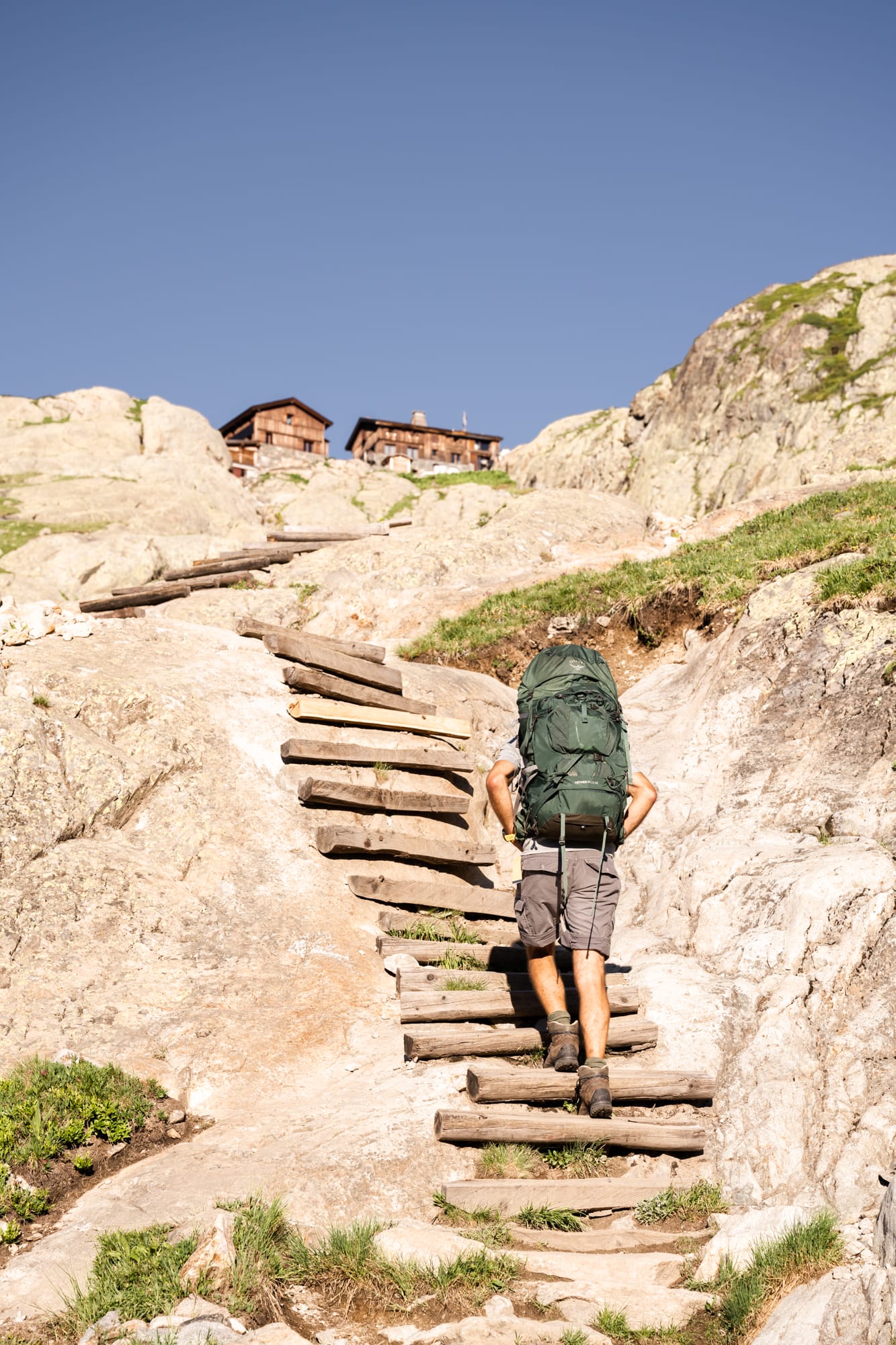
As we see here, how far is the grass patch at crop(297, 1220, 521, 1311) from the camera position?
5184 millimetres

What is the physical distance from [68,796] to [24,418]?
40.9 metres

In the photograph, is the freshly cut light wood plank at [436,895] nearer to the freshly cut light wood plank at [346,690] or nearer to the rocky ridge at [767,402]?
the freshly cut light wood plank at [346,690]

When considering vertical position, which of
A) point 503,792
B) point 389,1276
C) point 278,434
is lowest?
point 389,1276

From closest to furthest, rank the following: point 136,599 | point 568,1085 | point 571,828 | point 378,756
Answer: point 568,1085, point 571,828, point 378,756, point 136,599

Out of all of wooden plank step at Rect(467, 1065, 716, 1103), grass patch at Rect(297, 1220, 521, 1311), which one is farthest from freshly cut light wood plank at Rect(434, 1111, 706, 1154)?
grass patch at Rect(297, 1220, 521, 1311)

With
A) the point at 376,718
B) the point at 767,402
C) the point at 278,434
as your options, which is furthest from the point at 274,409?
the point at 376,718

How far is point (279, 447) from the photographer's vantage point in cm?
7050

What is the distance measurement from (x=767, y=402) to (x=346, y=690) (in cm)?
3928

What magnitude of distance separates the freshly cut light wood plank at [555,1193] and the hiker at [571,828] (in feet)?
2.67

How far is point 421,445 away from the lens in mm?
83312

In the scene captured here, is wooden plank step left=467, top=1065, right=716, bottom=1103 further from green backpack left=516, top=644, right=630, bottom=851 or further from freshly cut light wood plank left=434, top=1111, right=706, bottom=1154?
green backpack left=516, top=644, right=630, bottom=851

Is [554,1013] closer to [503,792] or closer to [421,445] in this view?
[503,792]

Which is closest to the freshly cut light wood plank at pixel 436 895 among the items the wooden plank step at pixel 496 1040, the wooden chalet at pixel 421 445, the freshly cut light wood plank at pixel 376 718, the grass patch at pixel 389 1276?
the freshly cut light wood plank at pixel 376 718

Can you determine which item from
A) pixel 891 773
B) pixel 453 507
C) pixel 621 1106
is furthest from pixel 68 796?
pixel 453 507
